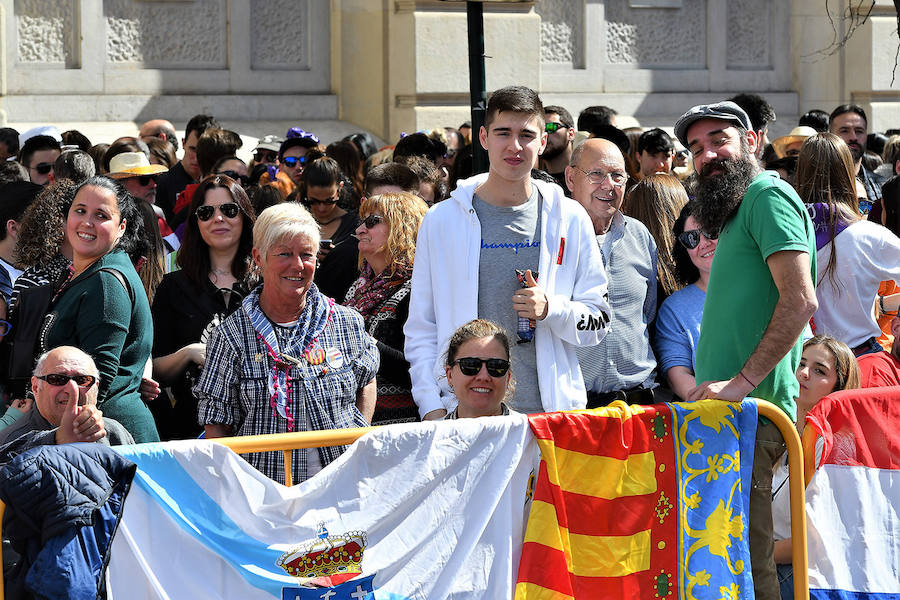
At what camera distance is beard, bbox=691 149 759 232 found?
4.64 m

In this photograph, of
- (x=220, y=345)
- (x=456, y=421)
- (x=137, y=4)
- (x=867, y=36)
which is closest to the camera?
(x=456, y=421)

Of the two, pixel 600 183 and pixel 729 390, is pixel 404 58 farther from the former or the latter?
pixel 729 390

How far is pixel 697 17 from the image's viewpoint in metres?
16.0

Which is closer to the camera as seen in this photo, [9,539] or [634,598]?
[9,539]

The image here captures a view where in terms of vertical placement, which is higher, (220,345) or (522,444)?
(220,345)

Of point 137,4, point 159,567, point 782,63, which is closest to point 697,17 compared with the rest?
point 782,63

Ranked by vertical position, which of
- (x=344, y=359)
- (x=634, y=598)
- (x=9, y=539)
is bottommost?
(x=634, y=598)

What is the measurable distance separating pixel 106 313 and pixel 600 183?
233 centimetres

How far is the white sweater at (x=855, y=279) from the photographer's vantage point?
21.4ft

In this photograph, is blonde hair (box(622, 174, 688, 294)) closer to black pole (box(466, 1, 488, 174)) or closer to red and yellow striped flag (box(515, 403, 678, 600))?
black pole (box(466, 1, 488, 174))

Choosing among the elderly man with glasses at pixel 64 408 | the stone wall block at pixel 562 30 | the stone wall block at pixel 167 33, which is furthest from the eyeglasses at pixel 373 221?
the stone wall block at pixel 562 30

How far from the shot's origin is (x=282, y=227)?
5020 mm

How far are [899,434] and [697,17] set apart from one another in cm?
1187

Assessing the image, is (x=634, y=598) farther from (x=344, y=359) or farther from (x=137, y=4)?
(x=137, y=4)
